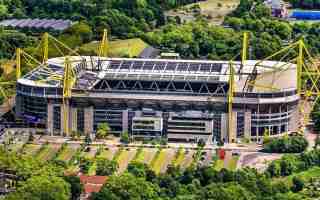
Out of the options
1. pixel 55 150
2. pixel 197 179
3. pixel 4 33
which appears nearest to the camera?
pixel 197 179

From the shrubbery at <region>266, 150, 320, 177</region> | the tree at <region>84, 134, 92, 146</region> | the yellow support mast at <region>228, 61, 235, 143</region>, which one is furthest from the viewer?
the yellow support mast at <region>228, 61, 235, 143</region>

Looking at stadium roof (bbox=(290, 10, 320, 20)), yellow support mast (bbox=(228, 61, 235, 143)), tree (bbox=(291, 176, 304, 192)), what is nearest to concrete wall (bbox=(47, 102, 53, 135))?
yellow support mast (bbox=(228, 61, 235, 143))

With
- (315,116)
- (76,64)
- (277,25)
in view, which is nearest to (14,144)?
(76,64)

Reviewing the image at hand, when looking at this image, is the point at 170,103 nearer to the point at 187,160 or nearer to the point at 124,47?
the point at 187,160

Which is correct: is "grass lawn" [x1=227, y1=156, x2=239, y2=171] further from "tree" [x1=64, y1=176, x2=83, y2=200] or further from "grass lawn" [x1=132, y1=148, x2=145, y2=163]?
"tree" [x1=64, y1=176, x2=83, y2=200]

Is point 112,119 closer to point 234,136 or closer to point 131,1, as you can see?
point 234,136

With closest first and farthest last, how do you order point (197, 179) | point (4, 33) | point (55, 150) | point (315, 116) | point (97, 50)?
point (197, 179)
point (55, 150)
point (315, 116)
point (97, 50)
point (4, 33)

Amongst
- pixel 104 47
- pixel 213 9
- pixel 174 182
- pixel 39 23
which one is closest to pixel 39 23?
pixel 39 23
